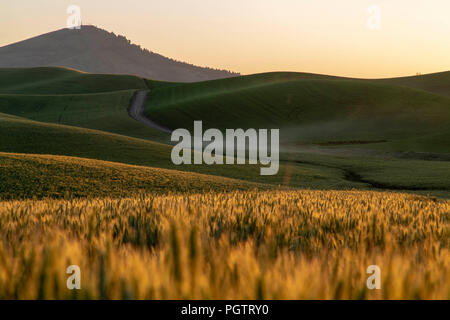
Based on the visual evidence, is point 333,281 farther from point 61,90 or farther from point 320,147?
point 61,90

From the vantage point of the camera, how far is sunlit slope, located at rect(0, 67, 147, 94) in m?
151

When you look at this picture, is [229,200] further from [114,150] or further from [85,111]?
[85,111]

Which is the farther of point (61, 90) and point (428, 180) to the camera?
point (61, 90)

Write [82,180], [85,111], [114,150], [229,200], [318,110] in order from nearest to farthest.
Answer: [229,200] < [82,180] < [114,150] < [85,111] < [318,110]

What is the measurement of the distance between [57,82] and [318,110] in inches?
4391

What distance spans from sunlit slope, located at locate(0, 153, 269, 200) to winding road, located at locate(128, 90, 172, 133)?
65.5 metres

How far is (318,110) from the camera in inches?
4392

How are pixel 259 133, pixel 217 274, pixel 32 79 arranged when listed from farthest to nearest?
pixel 32 79 < pixel 259 133 < pixel 217 274

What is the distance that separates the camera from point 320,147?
79188mm

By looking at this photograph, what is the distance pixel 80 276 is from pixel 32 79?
192 m

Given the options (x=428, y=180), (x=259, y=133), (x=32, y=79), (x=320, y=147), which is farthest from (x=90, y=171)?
(x=32, y=79)

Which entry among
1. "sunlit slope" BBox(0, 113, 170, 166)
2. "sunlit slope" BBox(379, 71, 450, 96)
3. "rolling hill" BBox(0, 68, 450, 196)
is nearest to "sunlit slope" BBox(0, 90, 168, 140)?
"rolling hill" BBox(0, 68, 450, 196)

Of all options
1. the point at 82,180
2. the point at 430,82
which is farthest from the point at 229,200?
A: the point at 430,82
